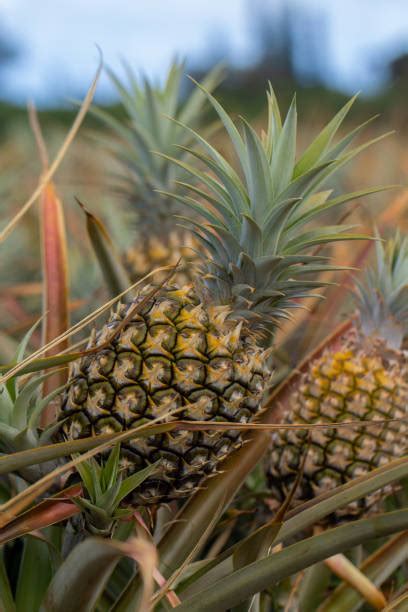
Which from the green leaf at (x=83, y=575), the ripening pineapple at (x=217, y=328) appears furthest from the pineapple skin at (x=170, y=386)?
the green leaf at (x=83, y=575)

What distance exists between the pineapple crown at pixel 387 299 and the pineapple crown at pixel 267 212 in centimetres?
22

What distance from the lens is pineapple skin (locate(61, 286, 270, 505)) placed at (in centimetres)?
71

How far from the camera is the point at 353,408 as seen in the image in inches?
35.6

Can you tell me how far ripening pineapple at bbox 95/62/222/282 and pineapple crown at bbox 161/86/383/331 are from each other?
1.76ft

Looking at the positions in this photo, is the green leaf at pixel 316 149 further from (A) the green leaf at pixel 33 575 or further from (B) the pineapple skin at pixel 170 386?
(A) the green leaf at pixel 33 575

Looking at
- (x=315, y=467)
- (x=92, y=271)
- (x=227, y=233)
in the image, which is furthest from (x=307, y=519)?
(x=92, y=271)

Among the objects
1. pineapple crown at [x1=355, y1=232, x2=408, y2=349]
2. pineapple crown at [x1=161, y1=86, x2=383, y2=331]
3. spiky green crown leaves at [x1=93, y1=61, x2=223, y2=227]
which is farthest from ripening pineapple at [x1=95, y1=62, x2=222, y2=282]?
Result: pineapple crown at [x1=161, y1=86, x2=383, y2=331]

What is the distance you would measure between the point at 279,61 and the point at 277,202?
2197cm

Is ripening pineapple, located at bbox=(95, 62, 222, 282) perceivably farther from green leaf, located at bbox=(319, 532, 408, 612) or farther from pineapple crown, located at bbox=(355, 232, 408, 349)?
green leaf, located at bbox=(319, 532, 408, 612)

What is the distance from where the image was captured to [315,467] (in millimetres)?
903

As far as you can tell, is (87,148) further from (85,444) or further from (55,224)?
(85,444)

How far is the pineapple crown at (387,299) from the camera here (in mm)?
981

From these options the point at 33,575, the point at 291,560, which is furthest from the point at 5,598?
the point at 291,560

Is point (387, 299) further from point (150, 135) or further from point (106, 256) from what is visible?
point (150, 135)
